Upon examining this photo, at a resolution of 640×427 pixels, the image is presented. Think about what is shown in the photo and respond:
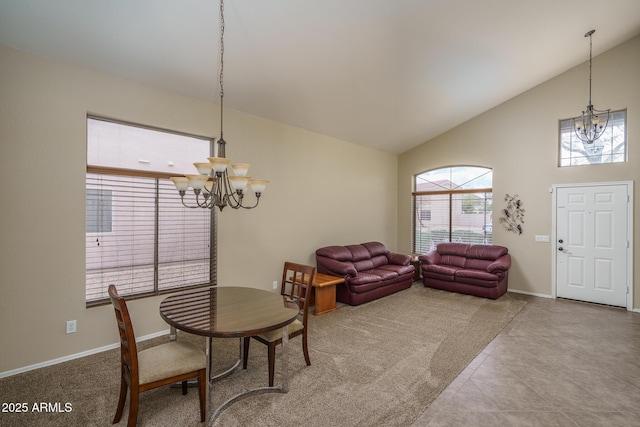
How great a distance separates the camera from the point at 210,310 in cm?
247

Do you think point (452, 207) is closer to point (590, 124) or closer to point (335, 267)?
point (590, 124)

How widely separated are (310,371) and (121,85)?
3.55 metres

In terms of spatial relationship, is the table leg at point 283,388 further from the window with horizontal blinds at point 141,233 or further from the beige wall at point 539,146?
the beige wall at point 539,146


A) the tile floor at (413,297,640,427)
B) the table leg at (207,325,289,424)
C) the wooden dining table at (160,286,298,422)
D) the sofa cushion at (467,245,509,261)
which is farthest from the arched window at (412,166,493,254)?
the table leg at (207,325,289,424)

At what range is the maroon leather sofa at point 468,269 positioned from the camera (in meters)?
5.47

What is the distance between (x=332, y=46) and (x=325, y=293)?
3.26 meters

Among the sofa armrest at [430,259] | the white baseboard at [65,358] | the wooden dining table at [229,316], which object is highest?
the wooden dining table at [229,316]

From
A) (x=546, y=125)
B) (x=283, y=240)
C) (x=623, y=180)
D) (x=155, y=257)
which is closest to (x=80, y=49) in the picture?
(x=155, y=257)

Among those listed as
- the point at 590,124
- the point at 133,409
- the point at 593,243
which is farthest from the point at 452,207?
the point at 133,409

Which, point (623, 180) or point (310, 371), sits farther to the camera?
point (623, 180)

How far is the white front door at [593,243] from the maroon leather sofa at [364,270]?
264 centimetres

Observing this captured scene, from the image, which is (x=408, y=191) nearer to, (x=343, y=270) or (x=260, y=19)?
(x=343, y=270)

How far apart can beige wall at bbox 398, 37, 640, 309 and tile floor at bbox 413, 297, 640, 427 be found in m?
1.75

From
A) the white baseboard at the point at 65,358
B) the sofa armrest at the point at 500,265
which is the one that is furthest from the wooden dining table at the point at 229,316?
the sofa armrest at the point at 500,265
